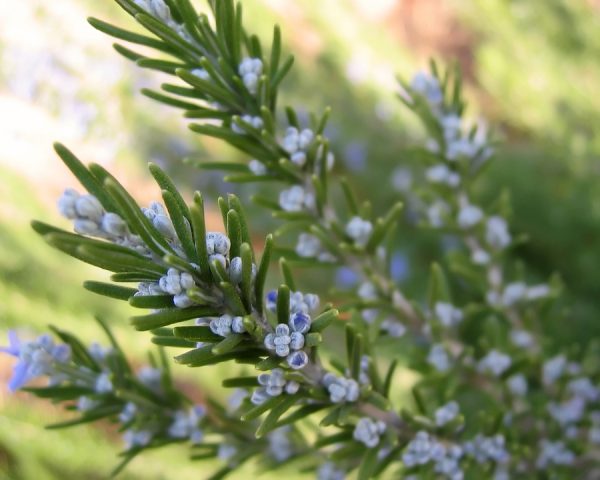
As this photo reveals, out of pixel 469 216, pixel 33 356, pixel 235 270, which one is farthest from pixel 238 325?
pixel 469 216

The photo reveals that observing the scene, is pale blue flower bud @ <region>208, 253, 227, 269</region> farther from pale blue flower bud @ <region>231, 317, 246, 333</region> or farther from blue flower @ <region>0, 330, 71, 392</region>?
blue flower @ <region>0, 330, 71, 392</region>

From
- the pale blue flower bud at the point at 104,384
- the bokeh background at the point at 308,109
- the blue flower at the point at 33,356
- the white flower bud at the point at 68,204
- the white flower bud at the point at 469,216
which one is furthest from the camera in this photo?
the bokeh background at the point at 308,109

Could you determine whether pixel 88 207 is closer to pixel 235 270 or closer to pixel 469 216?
pixel 235 270

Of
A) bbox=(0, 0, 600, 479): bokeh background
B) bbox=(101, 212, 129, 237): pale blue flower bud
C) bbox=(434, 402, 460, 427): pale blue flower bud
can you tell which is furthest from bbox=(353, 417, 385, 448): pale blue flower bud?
bbox=(0, 0, 600, 479): bokeh background

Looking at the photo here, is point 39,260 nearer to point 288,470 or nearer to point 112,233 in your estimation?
point 288,470

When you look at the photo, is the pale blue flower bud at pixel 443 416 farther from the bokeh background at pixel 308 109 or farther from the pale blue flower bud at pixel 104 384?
the bokeh background at pixel 308 109

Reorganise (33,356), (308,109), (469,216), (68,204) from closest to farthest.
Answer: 1. (68,204)
2. (33,356)
3. (469,216)
4. (308,109)

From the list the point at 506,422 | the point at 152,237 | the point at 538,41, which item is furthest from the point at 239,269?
the point at 538,41

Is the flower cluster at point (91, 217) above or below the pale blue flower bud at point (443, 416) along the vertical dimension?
above

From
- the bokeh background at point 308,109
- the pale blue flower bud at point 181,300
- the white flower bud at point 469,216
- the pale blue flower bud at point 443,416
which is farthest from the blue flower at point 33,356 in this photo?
the bokeh background at point 308,109
